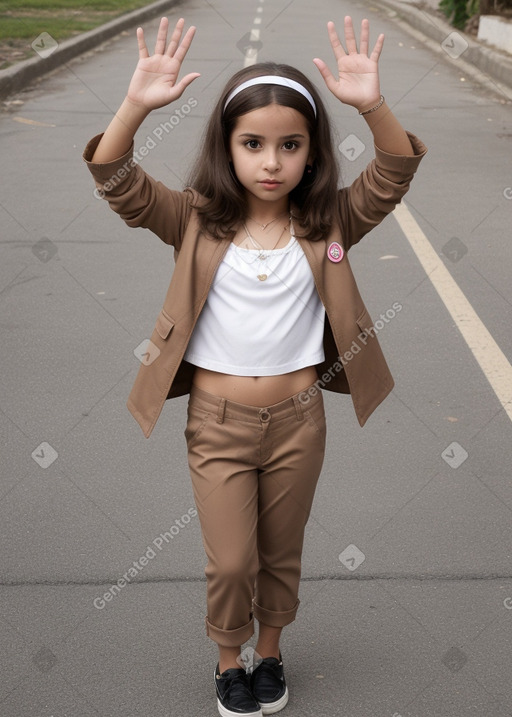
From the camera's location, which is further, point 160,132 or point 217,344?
point 160,132

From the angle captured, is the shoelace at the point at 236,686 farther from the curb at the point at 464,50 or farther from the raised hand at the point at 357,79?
the curb at the point at 464,50

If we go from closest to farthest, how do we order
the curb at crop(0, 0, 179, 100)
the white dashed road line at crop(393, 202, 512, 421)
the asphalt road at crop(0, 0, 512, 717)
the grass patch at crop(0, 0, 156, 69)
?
1. the asphalt road at crop(0, 0, 512, 717)
2. the white dashed road line at crop(393, 202, 512, 421)
3. the curb at crop(0, 0, 179, 100)
4. the grass patch at crop(0, 0, 156, 69)

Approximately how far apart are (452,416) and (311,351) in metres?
2.31

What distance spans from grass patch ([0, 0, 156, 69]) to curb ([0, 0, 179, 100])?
26 cm

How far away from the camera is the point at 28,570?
3.87 metres

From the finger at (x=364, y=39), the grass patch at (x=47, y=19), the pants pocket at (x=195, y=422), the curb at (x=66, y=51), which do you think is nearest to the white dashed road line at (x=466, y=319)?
the pants pocket at (x=195, y=422)

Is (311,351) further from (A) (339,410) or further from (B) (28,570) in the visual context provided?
(A) (339,410)

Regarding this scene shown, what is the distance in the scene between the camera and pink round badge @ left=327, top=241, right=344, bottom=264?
2.94m

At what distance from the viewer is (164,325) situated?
9.68 ft

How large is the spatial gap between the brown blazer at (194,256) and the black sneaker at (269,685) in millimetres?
803

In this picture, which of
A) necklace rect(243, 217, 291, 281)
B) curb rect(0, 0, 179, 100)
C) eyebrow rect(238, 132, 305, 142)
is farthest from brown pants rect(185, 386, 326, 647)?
curb rect(0, 0, 179, 100)

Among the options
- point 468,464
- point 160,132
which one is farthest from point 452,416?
point 160,132

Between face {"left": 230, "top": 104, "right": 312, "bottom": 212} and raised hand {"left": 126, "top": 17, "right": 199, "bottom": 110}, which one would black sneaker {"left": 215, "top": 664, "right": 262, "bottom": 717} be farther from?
raised hand {"left": 126, "top": 17, "right": 199, "bottom": 110}

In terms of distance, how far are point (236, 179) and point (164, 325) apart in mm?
440
